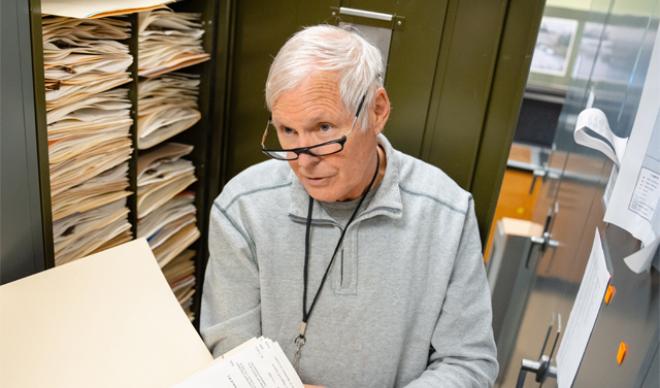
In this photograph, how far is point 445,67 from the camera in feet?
4.88

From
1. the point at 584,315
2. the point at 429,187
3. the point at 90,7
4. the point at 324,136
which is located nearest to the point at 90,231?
the point at 90,7

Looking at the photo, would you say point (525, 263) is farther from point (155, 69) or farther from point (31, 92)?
point (31, 92)

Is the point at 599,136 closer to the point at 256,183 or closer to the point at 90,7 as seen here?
the point at 256,183

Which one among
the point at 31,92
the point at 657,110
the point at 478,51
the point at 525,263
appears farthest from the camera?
Result: the point at 525,263

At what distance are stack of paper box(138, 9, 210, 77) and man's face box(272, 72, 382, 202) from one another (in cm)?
48

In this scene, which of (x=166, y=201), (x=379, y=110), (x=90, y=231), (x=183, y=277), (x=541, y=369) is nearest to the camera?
(x=379, y=110)

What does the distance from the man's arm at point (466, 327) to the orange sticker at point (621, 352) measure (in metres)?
0.39

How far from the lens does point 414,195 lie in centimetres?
120

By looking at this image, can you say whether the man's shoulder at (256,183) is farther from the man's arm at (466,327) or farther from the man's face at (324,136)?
the man's arm at (466,327)

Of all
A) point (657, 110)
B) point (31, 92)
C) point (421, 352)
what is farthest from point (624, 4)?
point (31, 92)

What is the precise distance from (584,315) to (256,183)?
700 mm

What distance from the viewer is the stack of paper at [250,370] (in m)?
0.93

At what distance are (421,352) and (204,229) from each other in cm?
90

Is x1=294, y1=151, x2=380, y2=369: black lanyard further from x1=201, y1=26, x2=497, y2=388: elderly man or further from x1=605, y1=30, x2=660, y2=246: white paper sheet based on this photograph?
x1=605, y1=30, x2=660, y2=246: white paper sheet
